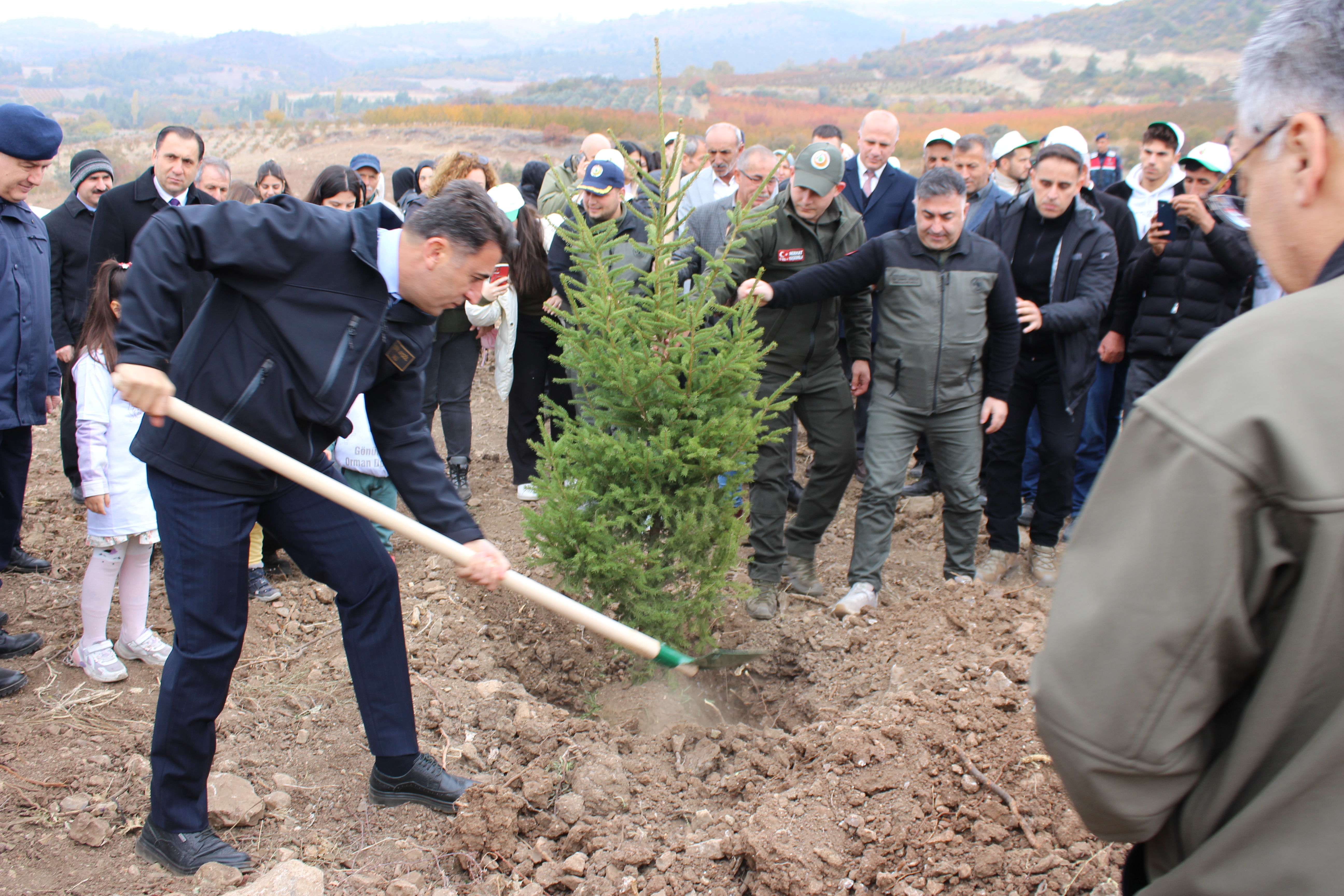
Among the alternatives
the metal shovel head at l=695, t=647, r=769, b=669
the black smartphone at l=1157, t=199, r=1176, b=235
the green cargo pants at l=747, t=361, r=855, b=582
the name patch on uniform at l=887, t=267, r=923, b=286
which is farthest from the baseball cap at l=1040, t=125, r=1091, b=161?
the metal shovel head at l=695, t=647, r=769, b=669

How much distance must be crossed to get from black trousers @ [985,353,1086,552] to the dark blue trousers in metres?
3.90

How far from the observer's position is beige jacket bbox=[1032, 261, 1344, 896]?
39.2 inches

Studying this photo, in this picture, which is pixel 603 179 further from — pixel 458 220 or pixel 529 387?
pixel 458 220

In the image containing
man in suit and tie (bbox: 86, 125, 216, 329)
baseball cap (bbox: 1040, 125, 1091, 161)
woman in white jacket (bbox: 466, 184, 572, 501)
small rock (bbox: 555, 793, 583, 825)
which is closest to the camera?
small rock (bbox: 555, 793, 583, 825)

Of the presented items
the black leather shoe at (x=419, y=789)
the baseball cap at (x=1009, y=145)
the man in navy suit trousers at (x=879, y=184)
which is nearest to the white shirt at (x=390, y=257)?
the black leather shoe at (x=419, y=789)

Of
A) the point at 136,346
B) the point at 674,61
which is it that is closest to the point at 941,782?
the point at 136,346

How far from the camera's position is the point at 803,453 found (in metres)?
7.70

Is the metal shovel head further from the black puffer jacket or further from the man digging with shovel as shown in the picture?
the black puffer jacket

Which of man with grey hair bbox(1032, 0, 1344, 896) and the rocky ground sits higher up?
man with grey hair bbox(1032, 0, 1344, 896)

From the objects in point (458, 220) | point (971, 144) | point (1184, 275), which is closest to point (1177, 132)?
point (971, 144)

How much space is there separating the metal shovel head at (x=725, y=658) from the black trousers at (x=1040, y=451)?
7.21ft

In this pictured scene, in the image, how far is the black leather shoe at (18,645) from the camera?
4.15 meters

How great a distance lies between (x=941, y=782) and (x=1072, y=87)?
6081 cm

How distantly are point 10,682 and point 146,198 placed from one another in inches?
107
